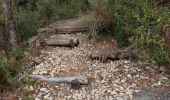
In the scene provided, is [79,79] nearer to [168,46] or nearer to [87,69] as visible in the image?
[87,69]

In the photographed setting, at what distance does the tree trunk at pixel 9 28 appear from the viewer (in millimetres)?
6542

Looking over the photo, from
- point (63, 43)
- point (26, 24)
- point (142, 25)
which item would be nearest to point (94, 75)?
point (142, 25)

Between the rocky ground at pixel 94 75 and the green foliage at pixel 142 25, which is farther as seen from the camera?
the green foliage at pixel 142 25

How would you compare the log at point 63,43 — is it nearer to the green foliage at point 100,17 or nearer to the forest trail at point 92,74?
the forest trail at point 92,74

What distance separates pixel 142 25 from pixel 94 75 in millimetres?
1283

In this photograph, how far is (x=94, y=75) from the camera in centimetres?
543

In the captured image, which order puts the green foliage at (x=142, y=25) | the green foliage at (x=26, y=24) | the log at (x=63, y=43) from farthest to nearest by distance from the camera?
the green foliage at (x=26, y=24), the log at (x=63, y=43), the green foliage at (x=142, y=25)

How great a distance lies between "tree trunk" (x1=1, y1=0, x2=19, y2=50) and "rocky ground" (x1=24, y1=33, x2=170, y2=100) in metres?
0.84

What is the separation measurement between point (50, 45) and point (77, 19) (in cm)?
135

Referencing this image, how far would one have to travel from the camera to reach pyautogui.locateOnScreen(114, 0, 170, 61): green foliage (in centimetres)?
530

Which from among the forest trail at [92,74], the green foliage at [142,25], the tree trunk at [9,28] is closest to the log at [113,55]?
the forest trail at [92,74]

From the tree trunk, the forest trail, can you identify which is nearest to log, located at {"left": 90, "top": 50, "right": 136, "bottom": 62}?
the forest trail

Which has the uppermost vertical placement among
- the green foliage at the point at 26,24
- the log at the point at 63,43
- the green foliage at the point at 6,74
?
the green foliage at the point at 26,24

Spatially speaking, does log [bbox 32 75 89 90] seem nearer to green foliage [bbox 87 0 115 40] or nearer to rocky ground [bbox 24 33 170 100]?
rocky ground [bbox 24 33 170 100]
